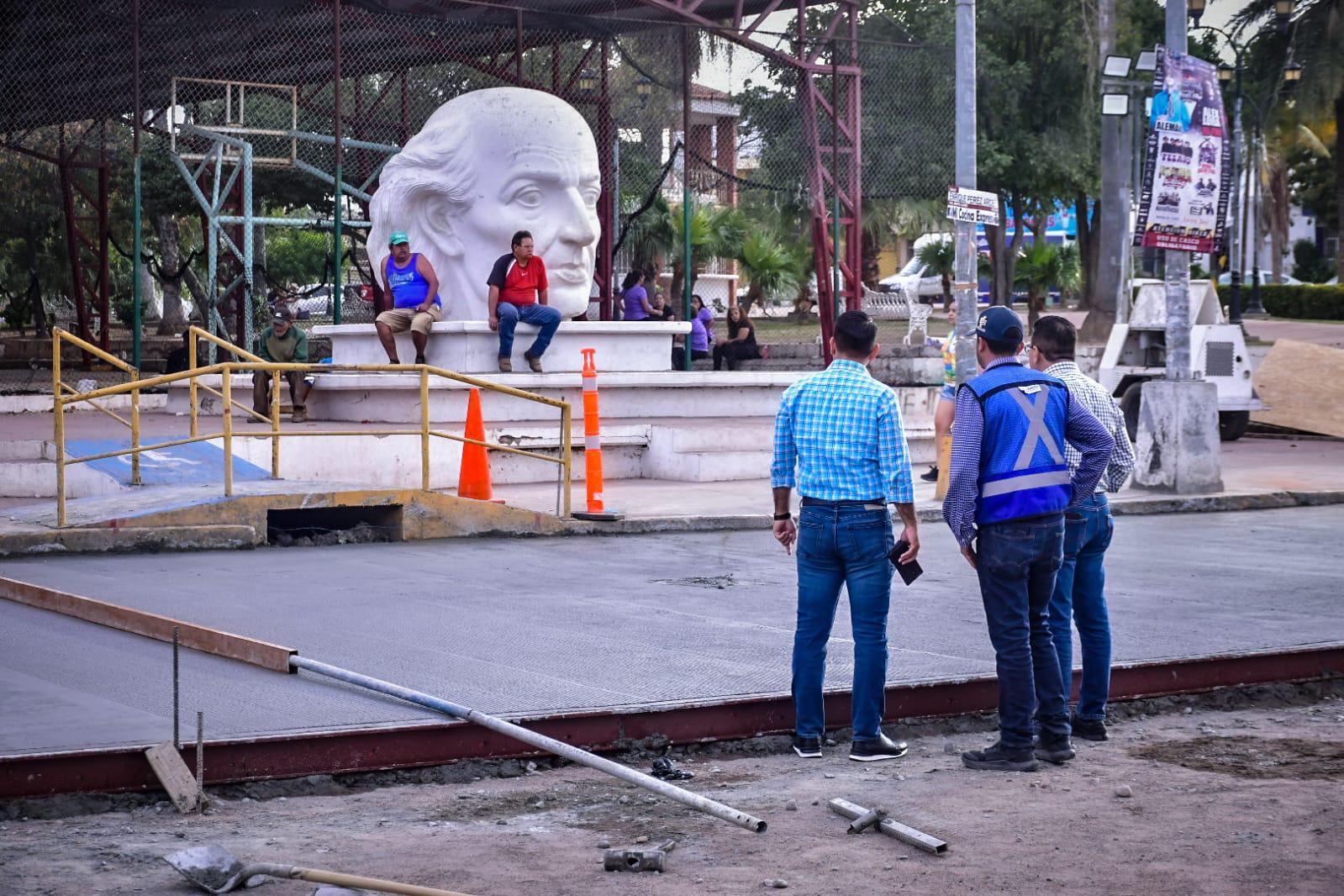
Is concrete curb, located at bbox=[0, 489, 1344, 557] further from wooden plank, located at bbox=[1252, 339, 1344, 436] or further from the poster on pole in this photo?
wooden plank, located at bbox=[1252, 339, 1344, 436]

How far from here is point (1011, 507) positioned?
21.2 ft

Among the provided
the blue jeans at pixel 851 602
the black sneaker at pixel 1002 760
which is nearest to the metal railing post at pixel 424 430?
the blue jeans at pixel 851 602

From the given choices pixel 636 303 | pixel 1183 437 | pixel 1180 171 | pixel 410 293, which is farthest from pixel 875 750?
pixel 636 303

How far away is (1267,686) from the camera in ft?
26.5

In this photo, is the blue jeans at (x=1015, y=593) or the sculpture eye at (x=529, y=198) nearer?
the blue jeans at (x=1015, y=593)

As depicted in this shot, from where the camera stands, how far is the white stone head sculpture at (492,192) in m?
19.8

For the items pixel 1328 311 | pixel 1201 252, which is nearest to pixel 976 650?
pixel 1201 252

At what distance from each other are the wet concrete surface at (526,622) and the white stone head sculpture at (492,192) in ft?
22.3

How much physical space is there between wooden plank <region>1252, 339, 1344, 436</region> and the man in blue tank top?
11.9m

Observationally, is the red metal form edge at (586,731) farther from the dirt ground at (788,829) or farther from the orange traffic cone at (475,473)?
the orange traffic cone at (475,473)

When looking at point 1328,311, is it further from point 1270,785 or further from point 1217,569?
point 1270,785

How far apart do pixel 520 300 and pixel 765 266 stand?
23.7 m

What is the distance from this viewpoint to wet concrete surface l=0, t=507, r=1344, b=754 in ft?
22.7

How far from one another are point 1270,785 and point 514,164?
48.8 ft
